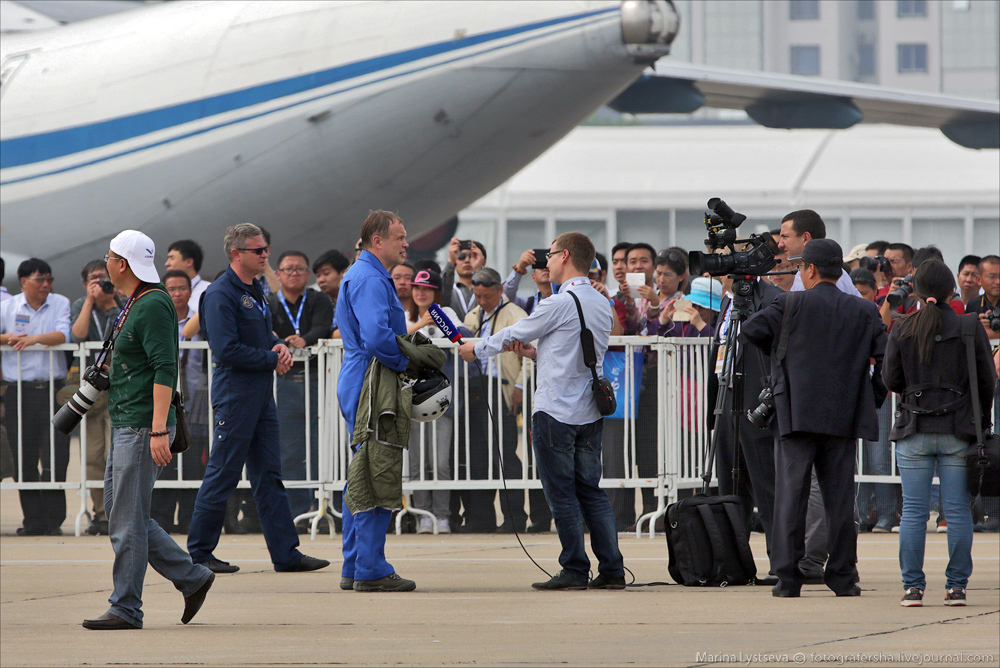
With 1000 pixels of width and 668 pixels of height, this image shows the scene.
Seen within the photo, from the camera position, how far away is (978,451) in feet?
20.6

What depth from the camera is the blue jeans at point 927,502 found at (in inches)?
250

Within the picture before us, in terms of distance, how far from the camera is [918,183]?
24.7 metres

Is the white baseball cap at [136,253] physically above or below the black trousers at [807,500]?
above

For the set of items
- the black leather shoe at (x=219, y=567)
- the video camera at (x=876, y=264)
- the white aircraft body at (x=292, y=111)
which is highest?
the white aircraft body at (x=292, y=111)

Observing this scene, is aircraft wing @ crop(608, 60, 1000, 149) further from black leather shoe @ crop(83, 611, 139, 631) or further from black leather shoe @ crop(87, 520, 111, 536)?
black leather shoe @ crop(83, 611, 139, 631)

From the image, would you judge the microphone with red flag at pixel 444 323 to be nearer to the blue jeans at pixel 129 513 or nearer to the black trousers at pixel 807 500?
the blue jeans at pixel 129 513

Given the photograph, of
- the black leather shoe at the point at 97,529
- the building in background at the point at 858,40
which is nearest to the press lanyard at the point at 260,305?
the black leather shoe at the point at 97,529

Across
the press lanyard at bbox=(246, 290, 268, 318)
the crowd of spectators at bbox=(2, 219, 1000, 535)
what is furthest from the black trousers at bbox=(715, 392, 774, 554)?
the press lanyard at bbox=(246, 290, 268, 318)

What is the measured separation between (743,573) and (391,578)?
1831 millimetres

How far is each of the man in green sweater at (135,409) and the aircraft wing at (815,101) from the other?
42.4 feet

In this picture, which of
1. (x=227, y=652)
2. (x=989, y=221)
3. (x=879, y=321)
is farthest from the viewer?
(x=989, y=221)

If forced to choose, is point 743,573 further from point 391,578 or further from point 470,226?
point 470,226

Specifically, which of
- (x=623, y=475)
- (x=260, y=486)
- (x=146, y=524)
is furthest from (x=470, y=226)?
(x=146, y=524)

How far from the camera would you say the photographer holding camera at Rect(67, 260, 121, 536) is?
9930 millimetres
